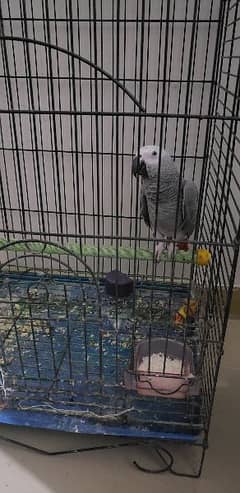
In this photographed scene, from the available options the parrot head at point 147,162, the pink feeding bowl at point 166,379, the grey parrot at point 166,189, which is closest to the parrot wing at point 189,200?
the grey parrot at point 166,189

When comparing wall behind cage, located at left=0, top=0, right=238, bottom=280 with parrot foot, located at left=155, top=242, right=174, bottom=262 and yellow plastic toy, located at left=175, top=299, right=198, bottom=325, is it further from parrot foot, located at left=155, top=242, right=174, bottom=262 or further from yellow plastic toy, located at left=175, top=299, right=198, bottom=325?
yellow plastic toy, located at left=175, top=299, right=198, bottom=325

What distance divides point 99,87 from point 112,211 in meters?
0.42

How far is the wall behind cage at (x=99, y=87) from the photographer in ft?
3.76

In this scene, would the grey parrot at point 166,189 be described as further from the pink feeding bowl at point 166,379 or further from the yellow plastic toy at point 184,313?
the pink feeding bowl at point 166,379

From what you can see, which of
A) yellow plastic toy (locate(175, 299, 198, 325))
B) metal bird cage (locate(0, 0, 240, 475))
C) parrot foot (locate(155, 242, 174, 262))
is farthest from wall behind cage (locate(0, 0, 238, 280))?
yellow plastic toy (locate(175, 299, 198, 325))

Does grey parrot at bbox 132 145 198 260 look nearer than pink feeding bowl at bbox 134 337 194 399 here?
No

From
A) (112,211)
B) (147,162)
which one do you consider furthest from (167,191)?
(112,211)

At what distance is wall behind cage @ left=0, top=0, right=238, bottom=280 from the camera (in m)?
1.15

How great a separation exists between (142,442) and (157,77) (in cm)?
106

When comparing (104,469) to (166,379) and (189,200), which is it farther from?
→ (189,200)

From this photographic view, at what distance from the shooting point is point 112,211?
4.60ft

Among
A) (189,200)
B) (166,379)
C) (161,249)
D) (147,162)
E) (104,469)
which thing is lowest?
(104,469)

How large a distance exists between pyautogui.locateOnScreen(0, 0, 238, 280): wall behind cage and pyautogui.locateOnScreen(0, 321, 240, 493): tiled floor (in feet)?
1.85

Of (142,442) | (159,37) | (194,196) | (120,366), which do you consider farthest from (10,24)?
(142,442)
